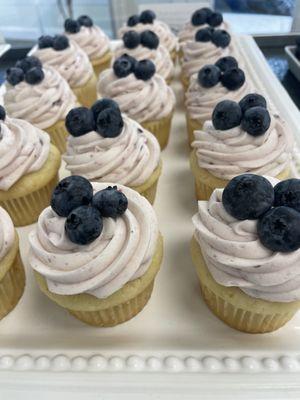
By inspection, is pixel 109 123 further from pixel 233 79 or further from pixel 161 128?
pixel 233 79

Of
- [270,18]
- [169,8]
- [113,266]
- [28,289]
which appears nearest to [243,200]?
[113,266]

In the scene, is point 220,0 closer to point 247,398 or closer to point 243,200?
point 243,200

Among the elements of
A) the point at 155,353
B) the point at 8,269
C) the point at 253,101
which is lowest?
the point at 155,353

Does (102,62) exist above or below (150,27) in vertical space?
below

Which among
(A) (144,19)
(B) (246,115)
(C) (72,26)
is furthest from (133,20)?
(B) (246,115)

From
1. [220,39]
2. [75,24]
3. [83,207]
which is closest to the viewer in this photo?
[83,207]

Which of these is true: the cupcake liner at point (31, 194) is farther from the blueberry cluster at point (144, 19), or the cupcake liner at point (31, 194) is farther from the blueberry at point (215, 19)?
the blueberry at point (215, 19)

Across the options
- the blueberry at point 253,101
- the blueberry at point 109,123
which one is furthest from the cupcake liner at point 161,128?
the blueberry at point 253,101
